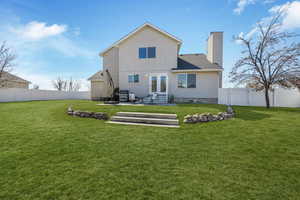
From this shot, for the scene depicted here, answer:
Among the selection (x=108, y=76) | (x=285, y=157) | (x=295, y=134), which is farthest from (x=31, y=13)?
(x=295, y=134)

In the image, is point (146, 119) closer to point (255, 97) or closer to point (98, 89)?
point (255, 97)

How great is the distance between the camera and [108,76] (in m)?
15.1

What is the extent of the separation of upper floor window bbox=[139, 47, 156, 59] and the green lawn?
9752 mm

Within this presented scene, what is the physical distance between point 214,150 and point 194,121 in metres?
2.59

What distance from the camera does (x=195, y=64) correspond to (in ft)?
42.7

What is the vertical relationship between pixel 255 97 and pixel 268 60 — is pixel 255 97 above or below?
below

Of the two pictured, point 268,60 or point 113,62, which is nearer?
point 268,60

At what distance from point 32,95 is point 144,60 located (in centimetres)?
1788

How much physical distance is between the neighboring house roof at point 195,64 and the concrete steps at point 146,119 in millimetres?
7198

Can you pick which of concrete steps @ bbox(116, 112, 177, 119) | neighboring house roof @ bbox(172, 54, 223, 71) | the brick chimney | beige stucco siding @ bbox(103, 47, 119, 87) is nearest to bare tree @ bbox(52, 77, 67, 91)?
beige stucco siding @ bbox(103, 47, 119, 87)

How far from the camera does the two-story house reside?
12406 millimetres

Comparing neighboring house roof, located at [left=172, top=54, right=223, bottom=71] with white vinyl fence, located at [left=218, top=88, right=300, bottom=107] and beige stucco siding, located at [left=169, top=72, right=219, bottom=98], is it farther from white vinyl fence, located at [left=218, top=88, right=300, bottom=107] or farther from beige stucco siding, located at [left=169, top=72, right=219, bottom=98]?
white vinyl fence, located at [left=218, top=88, right=300, bottom=107]

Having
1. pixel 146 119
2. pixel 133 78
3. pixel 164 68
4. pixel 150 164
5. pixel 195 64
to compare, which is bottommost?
pixel 150 164

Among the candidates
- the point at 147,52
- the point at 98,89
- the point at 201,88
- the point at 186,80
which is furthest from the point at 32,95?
the point at 201,88
